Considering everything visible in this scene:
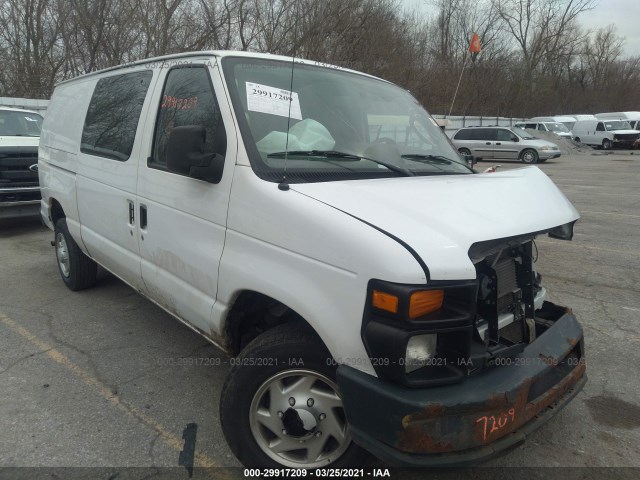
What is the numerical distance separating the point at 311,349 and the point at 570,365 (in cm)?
132

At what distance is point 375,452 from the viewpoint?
197 cm

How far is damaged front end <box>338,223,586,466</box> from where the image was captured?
1.89 metres

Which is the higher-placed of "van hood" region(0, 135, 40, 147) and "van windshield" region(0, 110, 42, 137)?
"van windshield" region(0, 110, 42, 137)

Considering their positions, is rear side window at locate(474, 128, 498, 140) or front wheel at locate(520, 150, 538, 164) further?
rear side window at locate(474, 128, 498, 140)

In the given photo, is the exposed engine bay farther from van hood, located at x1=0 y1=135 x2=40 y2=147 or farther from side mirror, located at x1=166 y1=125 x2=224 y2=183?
van hood, located at x1=0 y1=135 x2=40 y2=147

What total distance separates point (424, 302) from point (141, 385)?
2278 mm

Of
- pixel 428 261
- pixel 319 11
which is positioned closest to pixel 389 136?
pixel 428 261

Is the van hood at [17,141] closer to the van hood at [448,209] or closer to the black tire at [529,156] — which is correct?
the van hood at [448,209]

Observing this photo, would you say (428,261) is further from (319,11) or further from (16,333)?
(319,11)

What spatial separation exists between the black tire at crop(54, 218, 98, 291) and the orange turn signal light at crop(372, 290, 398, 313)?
384cm

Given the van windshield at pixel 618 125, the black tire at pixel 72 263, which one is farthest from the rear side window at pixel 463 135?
the black tire at pixel 72 263

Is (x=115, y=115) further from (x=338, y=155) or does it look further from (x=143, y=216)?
(x=338, y=155)

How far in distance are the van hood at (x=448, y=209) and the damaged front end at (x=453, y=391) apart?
0.25 ft

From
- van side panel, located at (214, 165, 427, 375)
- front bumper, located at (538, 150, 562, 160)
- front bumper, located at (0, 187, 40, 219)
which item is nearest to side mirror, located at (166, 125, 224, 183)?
van side panel, located at (214, 165, 427, 375)
